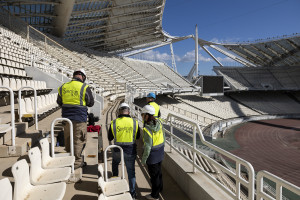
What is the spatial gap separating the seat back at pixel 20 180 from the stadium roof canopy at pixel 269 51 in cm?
4048

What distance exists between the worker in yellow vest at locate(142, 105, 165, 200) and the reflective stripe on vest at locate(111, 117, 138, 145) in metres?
0.23

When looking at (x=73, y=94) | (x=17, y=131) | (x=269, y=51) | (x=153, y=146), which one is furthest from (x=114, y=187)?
(x=269, y=51)

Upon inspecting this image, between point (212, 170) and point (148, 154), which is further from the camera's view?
point (212, 170)

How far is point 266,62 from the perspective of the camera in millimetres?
46531

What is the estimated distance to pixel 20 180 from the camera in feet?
6.67

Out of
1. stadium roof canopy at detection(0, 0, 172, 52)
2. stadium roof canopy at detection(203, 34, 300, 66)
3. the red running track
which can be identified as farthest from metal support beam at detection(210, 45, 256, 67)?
the red running track

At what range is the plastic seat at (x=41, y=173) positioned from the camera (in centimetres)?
240

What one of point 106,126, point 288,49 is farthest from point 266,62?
point 106,126

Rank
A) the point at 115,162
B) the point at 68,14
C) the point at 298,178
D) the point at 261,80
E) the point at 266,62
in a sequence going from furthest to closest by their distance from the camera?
the point at 266,62
the point at 261,80
the point at 68,14
the point at 298,178
the point at 115,162

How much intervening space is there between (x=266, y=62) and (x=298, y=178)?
41.7 metres

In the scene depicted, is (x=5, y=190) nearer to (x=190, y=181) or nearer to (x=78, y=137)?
(x=78, y=137)

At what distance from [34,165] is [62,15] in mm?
23131

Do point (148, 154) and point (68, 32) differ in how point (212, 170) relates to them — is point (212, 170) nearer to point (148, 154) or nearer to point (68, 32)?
point (148, 154)

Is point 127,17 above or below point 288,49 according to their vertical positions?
above
